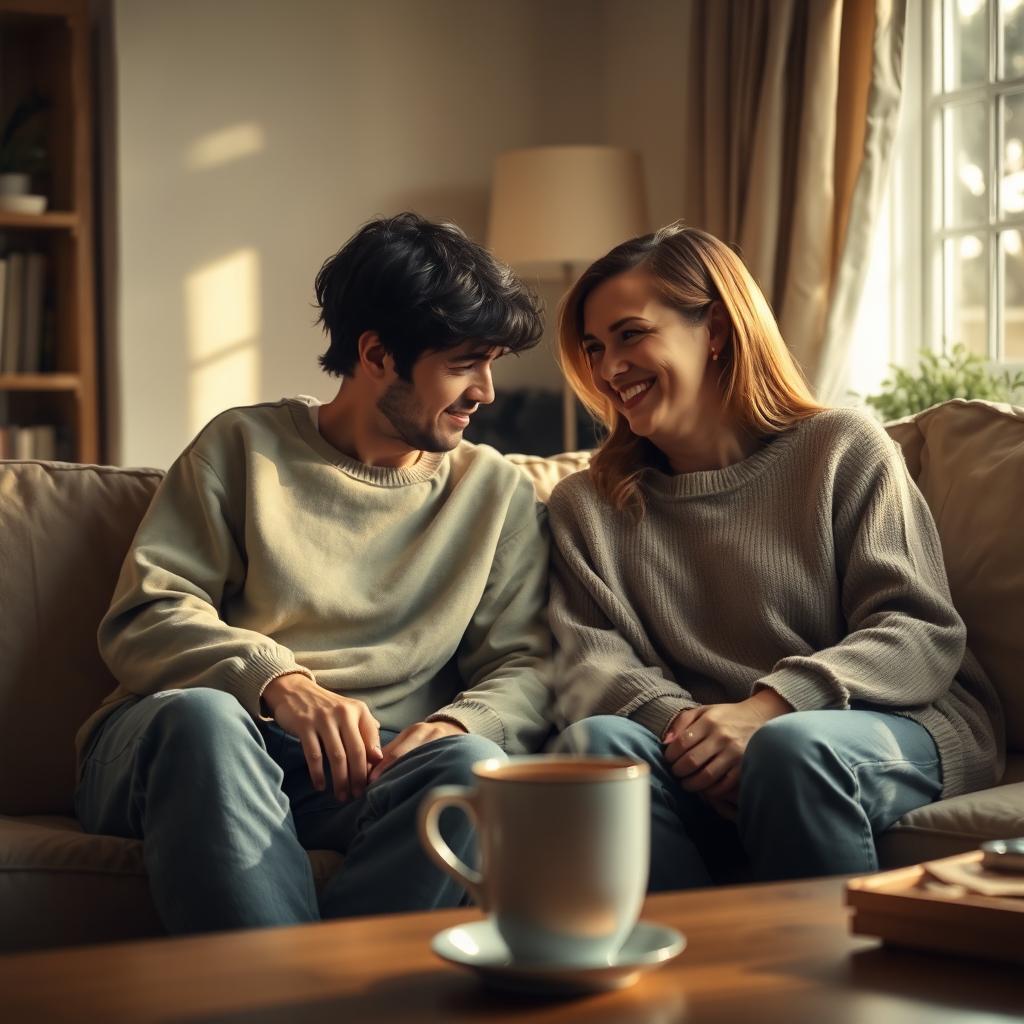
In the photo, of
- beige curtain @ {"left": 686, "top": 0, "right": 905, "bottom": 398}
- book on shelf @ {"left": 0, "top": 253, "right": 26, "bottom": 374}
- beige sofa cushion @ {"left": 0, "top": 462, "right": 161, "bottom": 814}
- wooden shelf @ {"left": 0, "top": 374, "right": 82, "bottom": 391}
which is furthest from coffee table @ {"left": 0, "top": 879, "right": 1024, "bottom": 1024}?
book on shelf @ {"left": 0, "top": 253, "right": 26, "bottom": 374}

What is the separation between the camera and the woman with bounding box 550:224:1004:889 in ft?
5.32

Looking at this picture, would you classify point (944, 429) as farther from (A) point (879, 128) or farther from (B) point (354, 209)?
(B) point (354, 209)

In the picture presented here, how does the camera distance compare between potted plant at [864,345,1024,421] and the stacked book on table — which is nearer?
potted plant at [864,345,1024,421]

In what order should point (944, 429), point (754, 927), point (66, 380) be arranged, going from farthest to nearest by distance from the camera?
point (66, 380), point (944, 429), point (754, 927)

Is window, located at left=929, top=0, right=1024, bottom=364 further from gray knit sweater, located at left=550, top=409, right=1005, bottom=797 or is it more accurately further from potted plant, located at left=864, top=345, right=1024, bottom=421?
gray knit sweater, located at left=550, top=409, right=1005, bottom=797

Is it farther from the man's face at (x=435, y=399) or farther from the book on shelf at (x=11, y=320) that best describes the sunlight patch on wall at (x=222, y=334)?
the man's face at (x=435, y=399)

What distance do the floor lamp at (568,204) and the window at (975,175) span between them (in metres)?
0.81

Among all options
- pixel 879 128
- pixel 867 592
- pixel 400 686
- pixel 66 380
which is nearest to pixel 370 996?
pixel 400 686

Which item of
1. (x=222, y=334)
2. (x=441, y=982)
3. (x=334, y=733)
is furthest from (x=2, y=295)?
(x=441, y=982)

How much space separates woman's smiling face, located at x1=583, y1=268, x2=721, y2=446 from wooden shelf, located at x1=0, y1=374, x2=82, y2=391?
254cm

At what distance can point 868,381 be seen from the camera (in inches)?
148

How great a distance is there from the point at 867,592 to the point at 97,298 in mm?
3110

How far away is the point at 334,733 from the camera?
64.4 inches

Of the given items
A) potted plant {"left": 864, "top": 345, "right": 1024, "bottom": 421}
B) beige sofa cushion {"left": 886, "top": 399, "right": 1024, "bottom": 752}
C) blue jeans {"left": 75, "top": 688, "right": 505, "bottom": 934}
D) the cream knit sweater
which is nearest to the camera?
blue jeans {"left": 75, "top": 688, "right": 505, "bottom": 934}
